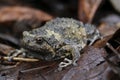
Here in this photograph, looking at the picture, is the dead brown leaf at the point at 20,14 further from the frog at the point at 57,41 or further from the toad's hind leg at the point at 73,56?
the toad's hind leg at the point at 73,56

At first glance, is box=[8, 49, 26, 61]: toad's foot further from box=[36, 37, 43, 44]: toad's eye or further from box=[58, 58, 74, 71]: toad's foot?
box=[58, 58, 74, 71]: toad's foot

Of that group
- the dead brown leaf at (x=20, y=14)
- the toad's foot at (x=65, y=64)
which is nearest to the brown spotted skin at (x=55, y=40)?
the toad's foot at (x=65, y=64)

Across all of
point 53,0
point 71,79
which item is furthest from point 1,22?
point 71,79

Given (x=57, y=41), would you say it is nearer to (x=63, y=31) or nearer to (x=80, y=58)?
(x=63, y=31)

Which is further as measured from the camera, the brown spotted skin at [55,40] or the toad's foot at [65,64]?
the brown spotted skin at [55,40]

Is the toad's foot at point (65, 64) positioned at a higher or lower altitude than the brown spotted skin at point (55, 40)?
lower

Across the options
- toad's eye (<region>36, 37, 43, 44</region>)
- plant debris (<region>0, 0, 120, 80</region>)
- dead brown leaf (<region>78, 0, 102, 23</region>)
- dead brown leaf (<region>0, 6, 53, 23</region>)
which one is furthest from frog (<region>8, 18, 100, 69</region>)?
dead brown leaf (<region>0, 6, 53, 23</region>)

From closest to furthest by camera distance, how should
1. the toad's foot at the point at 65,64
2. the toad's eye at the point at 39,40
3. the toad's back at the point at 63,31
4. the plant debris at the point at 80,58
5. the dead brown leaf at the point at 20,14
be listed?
1. the plant debris at the point at 80,58
2. the toad's foot at the point at 65,64
3. the toad's eye at the point at 39,40
4. the toad's back at the point at 63,31
5. the dead brown leaf at the point at 20,14

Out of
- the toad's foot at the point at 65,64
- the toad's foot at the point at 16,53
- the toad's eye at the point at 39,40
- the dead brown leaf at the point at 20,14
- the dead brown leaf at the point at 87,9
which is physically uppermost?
the dead brown leaf at the point at 20,14

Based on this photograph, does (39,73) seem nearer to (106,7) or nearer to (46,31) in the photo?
(46,31)
